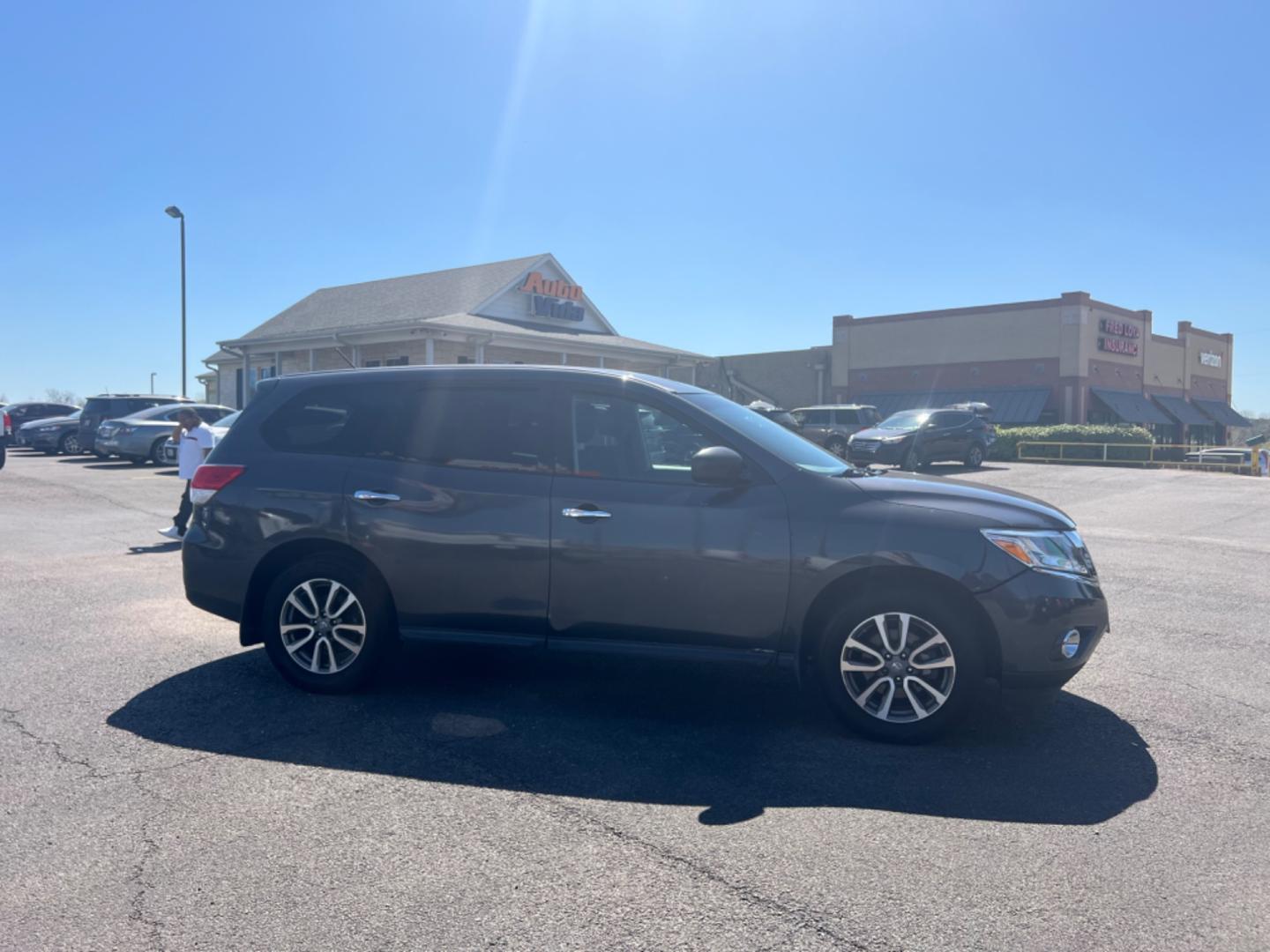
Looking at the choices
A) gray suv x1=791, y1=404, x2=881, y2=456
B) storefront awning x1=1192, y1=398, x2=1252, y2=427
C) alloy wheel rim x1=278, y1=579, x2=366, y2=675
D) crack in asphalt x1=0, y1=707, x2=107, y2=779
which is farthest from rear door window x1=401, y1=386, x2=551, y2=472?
storefront awning x1=1192, y1=398, x2=1252, y2=427

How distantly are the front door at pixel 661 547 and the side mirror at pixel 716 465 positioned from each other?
0.40ft

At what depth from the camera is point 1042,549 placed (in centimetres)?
483

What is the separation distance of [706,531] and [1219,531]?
12140 mm

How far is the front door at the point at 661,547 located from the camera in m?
4.94

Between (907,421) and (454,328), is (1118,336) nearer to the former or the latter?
(907,421)

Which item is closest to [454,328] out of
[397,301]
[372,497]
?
[397,301]

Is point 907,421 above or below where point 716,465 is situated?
above

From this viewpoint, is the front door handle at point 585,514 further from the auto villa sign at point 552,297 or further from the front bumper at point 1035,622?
the auto villa sign at point 552,297

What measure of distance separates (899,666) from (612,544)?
4.94 ft

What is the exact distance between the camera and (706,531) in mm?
4980

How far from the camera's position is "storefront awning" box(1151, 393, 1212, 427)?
4719 cm

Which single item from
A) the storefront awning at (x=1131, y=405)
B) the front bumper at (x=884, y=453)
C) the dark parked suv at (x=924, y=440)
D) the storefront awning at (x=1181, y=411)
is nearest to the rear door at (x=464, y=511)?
the dark parked suv at (x=924, y=440)

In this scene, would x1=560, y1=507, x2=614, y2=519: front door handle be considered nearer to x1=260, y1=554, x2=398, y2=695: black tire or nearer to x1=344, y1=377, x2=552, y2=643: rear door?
x1=344, y1=377, x2=552, y2=643: rear door

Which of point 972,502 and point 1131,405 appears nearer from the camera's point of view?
point 972,502
